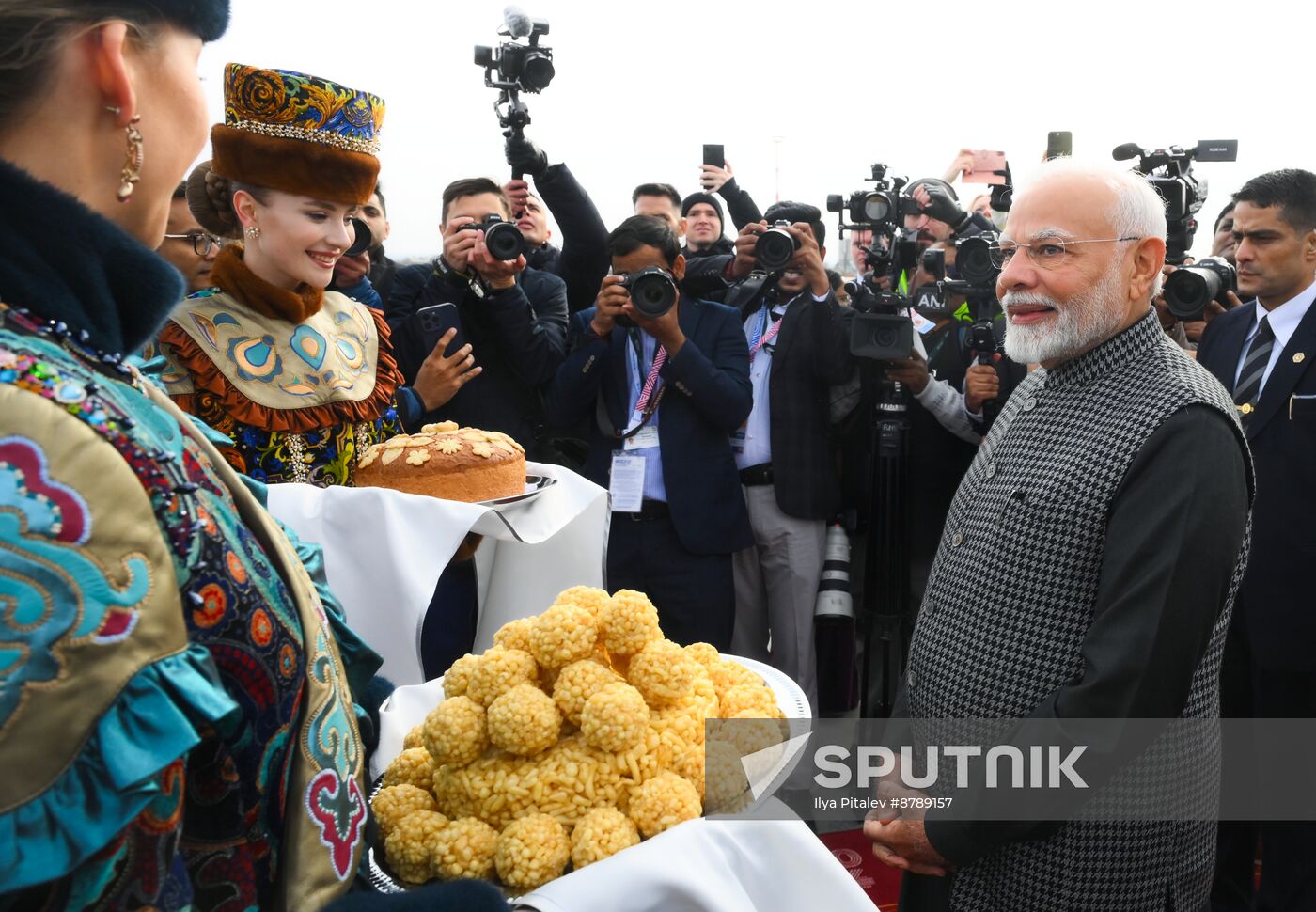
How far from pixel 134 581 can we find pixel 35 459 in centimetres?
10

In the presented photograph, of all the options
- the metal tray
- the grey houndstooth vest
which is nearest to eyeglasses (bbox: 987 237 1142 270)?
the grey houndstooth vest

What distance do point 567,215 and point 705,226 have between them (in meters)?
1.64

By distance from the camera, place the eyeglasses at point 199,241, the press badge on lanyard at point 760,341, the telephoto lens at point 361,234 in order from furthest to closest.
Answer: the press badge on lanyard at point 760,341, the telephoto lens at point 361,234, the eyeglasses at point 199,241

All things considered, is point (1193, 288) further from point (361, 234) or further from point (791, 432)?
point (361, 234)

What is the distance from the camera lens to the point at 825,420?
366cm

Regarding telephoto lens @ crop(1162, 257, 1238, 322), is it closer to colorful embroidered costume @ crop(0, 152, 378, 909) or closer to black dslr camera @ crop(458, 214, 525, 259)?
black dslr camera @ crop(458, 214, 525, 259)

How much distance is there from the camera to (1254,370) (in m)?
3.06

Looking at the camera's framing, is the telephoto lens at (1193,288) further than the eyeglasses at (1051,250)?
Yes

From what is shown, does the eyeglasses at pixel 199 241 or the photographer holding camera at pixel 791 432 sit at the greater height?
the eyeglasses at pixel 199 241

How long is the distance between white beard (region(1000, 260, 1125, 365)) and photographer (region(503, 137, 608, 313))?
223 centimetres

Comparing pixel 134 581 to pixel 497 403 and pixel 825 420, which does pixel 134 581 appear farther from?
pixel 825 420

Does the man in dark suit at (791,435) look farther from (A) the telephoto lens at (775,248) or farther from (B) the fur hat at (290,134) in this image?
(B) the fur hat at (290,134)

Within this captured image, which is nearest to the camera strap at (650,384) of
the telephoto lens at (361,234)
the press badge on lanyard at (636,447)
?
the press badge on lanyard at (636,447)

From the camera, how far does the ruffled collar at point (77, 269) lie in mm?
726
